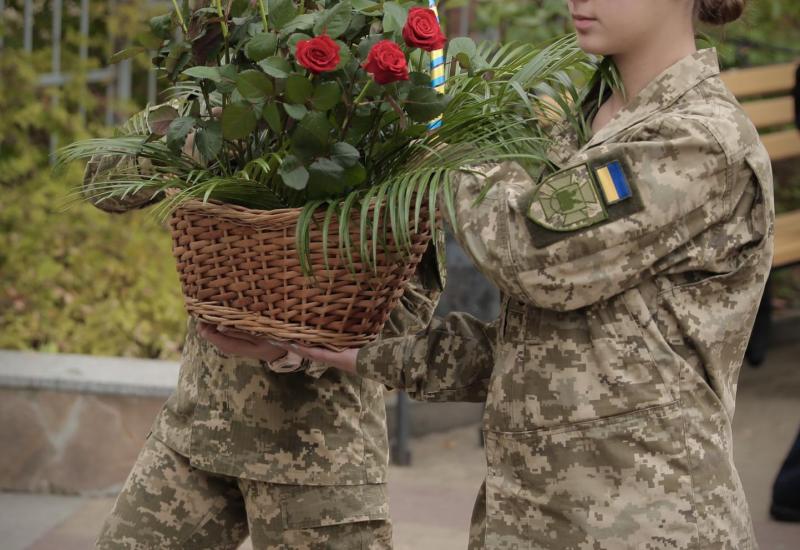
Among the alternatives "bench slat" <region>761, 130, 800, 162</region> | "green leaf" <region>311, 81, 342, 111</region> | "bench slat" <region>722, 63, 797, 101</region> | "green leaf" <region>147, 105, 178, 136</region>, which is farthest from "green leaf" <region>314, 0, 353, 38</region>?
"bench slat" <region>761, 130, 800, 162</region>

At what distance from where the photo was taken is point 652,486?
6.84 ft

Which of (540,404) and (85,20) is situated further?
(85,20)

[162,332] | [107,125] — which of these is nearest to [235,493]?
[162,332]

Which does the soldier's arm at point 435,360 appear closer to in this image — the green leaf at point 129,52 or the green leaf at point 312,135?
the green leaf at point 312,135

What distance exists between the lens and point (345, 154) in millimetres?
2189

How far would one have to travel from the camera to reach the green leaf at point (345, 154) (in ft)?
7.18

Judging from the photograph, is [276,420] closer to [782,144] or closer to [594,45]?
[594,45]

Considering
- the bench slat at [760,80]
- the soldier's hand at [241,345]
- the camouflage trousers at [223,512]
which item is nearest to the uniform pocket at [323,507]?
the camouflage trousers at [223,512]

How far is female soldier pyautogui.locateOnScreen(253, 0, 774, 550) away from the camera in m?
2.03

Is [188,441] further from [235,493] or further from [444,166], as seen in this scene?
[444,166]

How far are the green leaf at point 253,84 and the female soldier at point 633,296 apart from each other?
1.13 feet

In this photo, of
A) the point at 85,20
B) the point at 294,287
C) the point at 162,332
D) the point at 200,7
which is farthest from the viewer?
the point at 85,20

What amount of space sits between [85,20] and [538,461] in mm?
4781

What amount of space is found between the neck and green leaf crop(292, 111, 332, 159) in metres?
0.48
